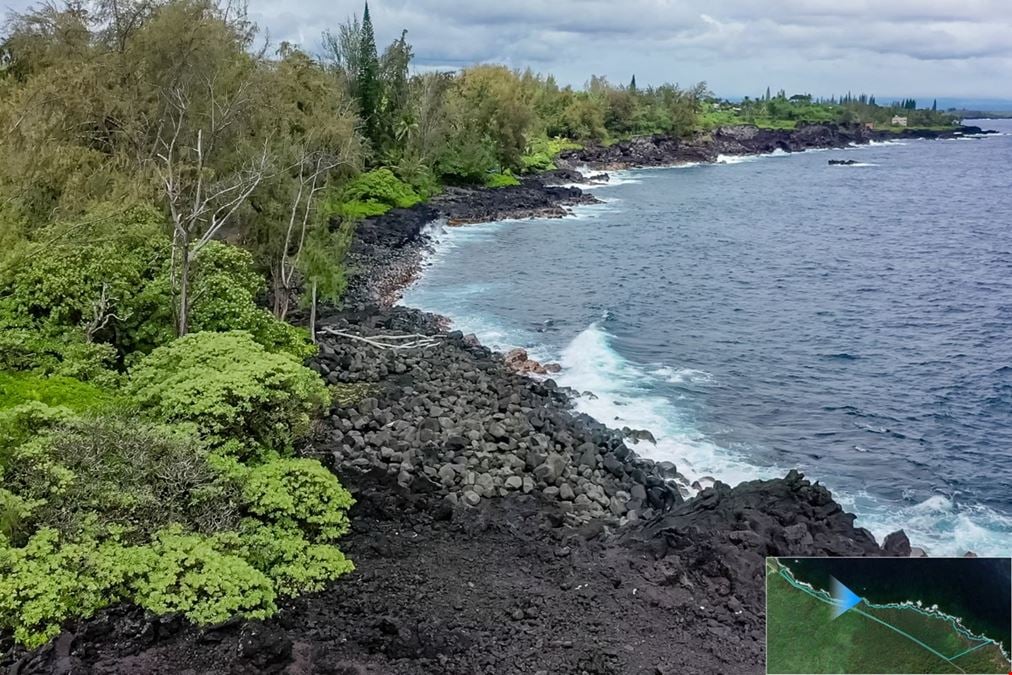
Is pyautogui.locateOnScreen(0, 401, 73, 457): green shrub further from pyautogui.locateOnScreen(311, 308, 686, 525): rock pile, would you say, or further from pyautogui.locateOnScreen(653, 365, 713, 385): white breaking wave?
pyautogui.locateOnScreen(653, 365, 713, 385): white breaking wave

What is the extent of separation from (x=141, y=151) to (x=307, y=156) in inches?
192

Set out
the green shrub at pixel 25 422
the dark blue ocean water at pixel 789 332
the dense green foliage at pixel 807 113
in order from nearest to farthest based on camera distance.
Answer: the green shrub at pixel 25 422 < the dark blue ocean water at pixel 789 332 < the dense green foliage at pixel 807 113

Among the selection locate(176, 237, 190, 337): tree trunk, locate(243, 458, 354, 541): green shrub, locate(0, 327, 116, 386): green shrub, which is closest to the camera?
locate(243, 458, 354, 541): green shrub

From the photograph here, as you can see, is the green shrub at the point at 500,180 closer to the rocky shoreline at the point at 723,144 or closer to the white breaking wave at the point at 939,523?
the rocky shoreline at the point at 723,144

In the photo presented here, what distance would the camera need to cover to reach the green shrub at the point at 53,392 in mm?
14312

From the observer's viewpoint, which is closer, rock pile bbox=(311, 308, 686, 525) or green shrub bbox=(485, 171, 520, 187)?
rock pile bbox=(311, 308, 686, 525)

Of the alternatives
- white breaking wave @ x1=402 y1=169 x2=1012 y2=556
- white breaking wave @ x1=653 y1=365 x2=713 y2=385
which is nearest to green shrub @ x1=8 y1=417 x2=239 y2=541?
white breaking wave @ x1=402 y1=169 x2=1012 y2=556

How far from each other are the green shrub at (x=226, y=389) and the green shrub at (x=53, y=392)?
2.28 ft

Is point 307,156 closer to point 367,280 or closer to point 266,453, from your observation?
point 367,280

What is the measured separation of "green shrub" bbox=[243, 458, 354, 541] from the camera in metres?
12.2

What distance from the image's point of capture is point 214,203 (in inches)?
959

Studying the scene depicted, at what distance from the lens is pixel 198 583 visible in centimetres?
1024
